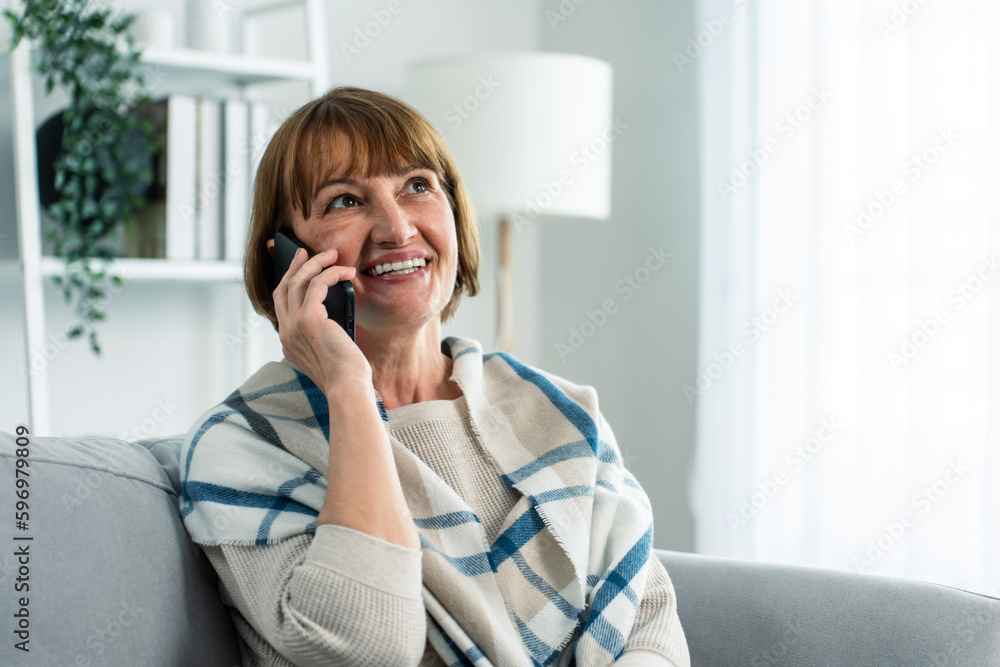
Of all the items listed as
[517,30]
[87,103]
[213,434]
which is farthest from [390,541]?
[517,30]

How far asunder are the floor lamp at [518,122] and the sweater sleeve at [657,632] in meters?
1.25

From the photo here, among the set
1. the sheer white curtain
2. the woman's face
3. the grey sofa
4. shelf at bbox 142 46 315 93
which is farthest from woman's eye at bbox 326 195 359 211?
the sheer white curtain

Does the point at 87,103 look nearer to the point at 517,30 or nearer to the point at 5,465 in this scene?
the point at 5,465

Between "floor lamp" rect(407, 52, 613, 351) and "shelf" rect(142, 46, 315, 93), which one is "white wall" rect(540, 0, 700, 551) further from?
"shelf" rect(142, 46, 315, 93)

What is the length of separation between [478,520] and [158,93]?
1.57 meters

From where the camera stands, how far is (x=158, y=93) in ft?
7.23

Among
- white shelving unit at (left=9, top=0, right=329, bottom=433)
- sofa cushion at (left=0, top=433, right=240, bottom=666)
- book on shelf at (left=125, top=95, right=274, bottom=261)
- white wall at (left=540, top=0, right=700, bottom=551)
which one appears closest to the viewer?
sofa cushion at (left=0, top=433, right=240, bottom=666)

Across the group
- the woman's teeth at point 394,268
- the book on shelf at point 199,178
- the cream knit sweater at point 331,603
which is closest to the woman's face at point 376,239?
the woman's teeth at point 394,268

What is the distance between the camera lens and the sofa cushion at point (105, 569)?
874mm

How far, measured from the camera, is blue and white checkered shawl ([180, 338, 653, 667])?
3.37 feet

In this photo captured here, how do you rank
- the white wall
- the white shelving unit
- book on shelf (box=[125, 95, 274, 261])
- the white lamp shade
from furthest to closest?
the white wall, the white lamp shade, book on shelf (box=[125, 95, 274, 261]), the white shelving unit

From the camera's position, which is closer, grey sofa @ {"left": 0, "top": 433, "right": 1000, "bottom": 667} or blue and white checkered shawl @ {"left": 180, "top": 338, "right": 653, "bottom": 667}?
grey sofa @ {"left": 0, "top": 433, "right": 1000, "bottom": 667}

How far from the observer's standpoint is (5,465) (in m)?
0.91

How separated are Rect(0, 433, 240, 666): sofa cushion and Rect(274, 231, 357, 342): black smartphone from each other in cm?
28
